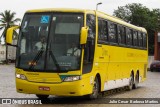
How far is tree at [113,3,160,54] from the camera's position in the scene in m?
112

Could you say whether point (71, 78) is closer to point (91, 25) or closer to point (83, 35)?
point (83, 35)

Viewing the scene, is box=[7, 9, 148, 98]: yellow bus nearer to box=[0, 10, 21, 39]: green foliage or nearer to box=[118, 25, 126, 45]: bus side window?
box=[118, 25, 126, 45]: bus side window

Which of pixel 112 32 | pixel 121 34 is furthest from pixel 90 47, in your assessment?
pixel 121 34

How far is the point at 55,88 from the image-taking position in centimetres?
1426

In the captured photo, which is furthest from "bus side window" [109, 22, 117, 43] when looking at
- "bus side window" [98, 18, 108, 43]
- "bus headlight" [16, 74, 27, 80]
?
"bus headlight" [16, 74, 27, 80]

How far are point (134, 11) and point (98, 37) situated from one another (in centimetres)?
10057

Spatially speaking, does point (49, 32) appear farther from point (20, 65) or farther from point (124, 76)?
point (124, 76)

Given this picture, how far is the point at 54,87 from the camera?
1427cm

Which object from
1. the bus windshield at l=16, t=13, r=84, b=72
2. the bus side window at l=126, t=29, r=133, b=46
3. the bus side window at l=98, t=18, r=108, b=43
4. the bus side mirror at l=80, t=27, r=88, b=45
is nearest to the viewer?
the bus side mirror at l=80, t=27, r=88, b=45

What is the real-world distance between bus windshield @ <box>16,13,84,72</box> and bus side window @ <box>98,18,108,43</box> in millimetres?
1699

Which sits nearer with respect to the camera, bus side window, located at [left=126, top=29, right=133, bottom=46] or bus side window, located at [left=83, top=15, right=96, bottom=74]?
bus side window, located at [left=83, top=15, right=96, bottom=74]

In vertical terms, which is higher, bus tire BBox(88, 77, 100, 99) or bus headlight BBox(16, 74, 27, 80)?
bus headlight BBox(16, 74, 27, 80)

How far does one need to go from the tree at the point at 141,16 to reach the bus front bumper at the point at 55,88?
314 feet

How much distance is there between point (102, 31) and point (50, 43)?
2.85 m
